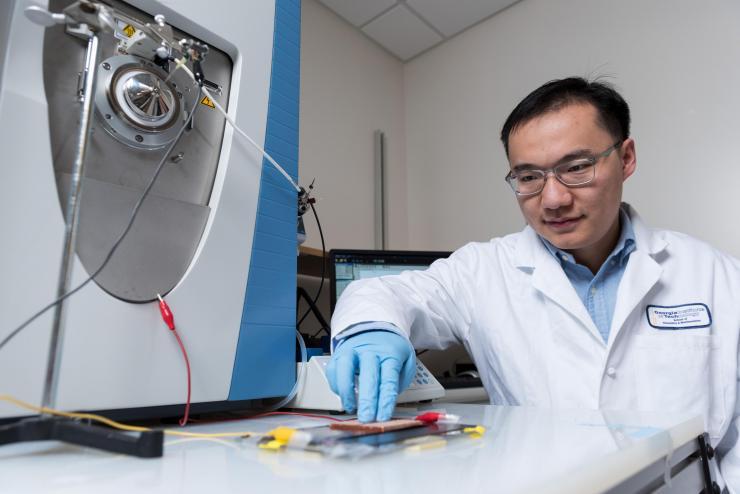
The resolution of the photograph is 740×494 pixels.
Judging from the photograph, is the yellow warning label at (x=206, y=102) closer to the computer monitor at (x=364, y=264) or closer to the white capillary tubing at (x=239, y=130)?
the white capillary tubing at (x=239, y=130)

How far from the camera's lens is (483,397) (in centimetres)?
144

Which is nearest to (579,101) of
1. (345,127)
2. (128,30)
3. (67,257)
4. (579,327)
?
(579,327)

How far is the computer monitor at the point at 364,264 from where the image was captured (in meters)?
1.51

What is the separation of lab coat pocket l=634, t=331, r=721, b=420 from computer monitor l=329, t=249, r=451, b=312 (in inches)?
29.4

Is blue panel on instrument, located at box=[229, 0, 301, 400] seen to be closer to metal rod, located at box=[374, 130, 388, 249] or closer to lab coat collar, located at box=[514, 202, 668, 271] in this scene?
lab coat collar, located at box=[514, 202, 668, 271]

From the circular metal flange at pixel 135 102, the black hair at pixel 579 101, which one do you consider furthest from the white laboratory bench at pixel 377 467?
the black hair at pixel 579 101

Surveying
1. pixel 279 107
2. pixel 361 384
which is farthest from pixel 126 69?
pixel 361 384

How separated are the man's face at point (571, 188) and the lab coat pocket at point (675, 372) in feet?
0.86

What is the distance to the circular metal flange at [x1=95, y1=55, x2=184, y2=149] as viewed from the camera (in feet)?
2.03

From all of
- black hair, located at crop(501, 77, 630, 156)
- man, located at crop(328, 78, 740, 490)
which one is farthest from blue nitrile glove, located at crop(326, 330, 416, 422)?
black hair, located at crop(501, 77, 630, 156)

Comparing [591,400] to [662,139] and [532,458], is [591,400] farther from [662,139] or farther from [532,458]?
[662,139]

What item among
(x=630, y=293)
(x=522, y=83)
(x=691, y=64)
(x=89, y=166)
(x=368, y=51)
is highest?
(x=368, y=51)

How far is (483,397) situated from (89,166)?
1202 millimetres

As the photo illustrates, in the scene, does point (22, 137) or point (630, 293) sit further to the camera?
point (630, 293)
